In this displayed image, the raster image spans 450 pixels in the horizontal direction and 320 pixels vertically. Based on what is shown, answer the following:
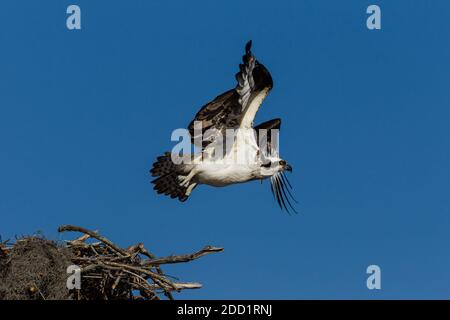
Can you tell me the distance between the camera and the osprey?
12242 millimetres

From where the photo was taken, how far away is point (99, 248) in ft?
37.3

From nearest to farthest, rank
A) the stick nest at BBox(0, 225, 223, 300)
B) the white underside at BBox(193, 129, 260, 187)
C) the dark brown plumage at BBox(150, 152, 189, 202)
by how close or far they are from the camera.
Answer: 1. the stick nest at BBox(0, 225, 223, 300)
2. the white underside at BBox(193, 129, 260, 187)
3. the dark brown plumage at BBox(150, 152, 189, 202)

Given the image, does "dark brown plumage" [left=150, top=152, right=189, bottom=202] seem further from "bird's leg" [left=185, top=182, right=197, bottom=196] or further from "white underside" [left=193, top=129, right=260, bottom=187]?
"white underside" [left=193, top=129, right=260, bottom=187]

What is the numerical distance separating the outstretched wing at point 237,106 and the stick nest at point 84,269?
6.53ft

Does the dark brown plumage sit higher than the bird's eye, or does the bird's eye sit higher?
the bird's eye

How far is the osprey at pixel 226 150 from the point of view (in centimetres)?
1224

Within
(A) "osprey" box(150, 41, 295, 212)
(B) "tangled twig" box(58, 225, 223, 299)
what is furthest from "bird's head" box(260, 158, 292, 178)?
(B) "tangled twig" box(58, 225, 223, 299)

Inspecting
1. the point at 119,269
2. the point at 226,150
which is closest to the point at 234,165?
the point at 226,150

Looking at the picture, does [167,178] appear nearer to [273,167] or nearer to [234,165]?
[234,165]

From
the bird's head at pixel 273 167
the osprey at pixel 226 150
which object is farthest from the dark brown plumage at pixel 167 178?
the bird's head at pixel 273 167
